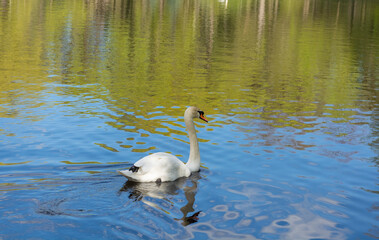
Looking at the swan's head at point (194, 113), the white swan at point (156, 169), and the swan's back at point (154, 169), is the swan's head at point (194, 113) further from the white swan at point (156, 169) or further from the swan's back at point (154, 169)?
the swan's back at point (154, 169)

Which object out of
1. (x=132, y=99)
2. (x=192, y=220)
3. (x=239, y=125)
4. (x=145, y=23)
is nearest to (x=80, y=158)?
(x=192, y=220)

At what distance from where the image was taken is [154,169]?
1130 cm

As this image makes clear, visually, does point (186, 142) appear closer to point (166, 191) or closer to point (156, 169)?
point (156, 169)

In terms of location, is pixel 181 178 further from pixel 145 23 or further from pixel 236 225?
pixel 145 23

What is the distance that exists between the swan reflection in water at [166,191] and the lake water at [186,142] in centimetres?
4

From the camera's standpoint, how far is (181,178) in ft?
39.7

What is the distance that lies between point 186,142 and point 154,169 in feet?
14.3

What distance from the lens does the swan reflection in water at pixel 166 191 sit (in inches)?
405

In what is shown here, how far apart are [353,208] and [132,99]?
12575 mm

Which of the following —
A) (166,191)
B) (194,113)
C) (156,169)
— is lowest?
(166,191)

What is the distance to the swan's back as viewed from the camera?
11172mm

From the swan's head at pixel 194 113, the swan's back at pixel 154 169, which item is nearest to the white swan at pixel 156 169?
the swan's back at pixel 154 169

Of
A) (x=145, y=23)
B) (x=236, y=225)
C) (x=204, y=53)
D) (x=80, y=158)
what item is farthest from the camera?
(x=145, y=23)

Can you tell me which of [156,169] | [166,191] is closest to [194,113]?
[156,169]
